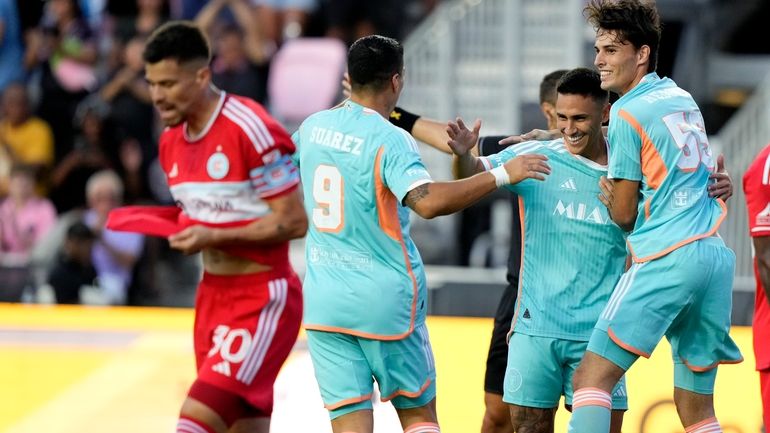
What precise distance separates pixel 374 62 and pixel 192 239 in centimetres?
112

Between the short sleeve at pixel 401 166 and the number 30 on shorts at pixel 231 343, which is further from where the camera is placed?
the number 30 on shorts at pixel 231 343

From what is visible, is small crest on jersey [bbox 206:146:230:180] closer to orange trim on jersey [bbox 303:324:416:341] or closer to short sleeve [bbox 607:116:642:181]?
orange trim on jersey [bbox 303:324:416:341]

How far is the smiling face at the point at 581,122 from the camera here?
6.20m

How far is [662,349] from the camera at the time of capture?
9.46m

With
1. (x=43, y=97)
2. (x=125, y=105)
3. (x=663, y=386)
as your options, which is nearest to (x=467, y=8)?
(x=125, y=105)

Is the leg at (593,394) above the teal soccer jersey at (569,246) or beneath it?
beneath

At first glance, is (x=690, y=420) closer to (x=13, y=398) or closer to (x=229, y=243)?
(x=229, y=243)

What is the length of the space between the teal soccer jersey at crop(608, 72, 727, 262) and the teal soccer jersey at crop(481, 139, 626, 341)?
0.79 feet

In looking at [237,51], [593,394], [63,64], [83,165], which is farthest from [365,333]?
[63,64]

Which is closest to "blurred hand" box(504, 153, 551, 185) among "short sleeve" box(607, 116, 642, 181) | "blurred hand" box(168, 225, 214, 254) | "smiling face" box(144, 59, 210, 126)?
"short sleeve" box(607, 116, 642, 181)

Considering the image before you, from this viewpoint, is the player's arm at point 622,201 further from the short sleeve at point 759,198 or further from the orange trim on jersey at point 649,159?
the short sleeve at point 759,198

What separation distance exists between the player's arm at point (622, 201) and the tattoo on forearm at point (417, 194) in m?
0.88

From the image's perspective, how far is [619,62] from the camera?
20.0ft

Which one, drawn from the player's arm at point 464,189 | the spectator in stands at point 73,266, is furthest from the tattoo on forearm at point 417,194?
the spectator in stands at point 73,266
